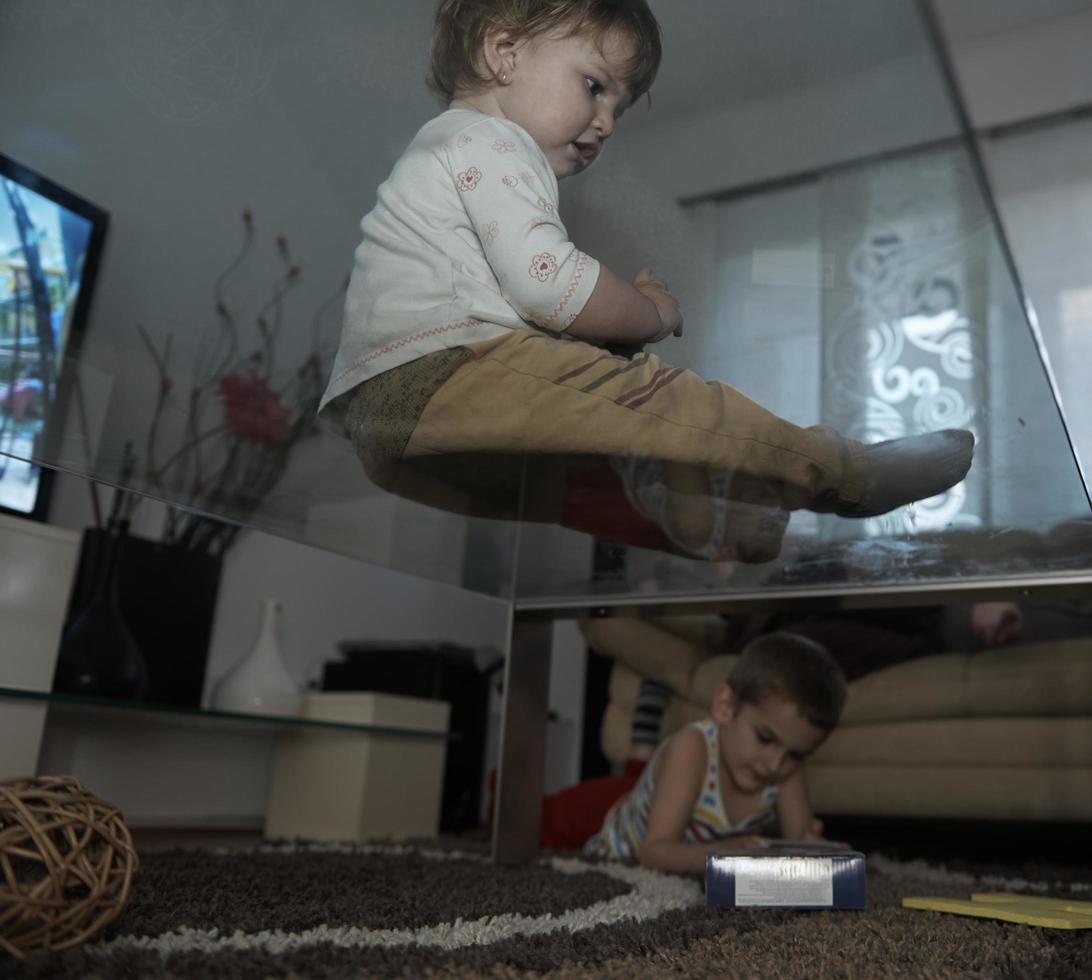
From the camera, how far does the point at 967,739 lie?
4.83 ft

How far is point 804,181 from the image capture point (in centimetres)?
71

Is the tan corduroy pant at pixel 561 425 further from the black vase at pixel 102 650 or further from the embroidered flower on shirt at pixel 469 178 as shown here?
the black vase at pixel 102 650

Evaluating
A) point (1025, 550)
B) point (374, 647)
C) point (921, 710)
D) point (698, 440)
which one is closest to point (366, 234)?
point (698, 440)

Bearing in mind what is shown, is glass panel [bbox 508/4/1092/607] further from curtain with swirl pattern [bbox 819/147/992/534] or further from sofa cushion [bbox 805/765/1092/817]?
sofa cushion [bbox 805/765/1092/817]

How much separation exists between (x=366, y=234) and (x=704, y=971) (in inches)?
19.5

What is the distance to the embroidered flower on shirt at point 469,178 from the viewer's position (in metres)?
0.57

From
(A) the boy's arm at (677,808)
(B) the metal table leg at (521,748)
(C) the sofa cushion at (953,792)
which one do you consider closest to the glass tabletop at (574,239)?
(B) the metal table leg at (521,748)

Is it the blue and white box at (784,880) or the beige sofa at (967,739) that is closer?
the blue and white box at (784,880)

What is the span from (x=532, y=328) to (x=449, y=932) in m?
0.40

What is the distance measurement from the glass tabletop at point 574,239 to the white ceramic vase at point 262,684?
2.38 ft

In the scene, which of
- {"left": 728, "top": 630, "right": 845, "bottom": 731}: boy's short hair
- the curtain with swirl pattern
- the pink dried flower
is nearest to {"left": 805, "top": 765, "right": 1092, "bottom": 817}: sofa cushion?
{"left": 728, "top": 630, "right": 845, "bottom": 731}: boy's short hair

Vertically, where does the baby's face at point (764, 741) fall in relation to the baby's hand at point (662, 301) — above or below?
below

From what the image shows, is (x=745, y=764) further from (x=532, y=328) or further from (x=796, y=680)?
(x=532, y=328)

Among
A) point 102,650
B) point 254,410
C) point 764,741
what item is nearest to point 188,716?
point 102,650
